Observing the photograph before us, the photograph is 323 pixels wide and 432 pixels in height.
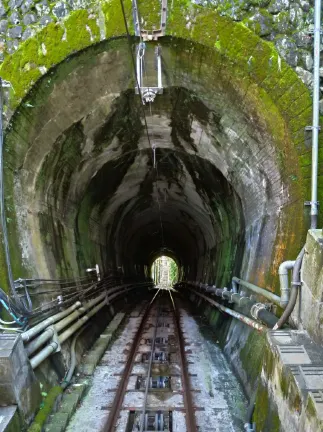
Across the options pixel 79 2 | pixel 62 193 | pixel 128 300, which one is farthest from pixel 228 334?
pixel 128 300

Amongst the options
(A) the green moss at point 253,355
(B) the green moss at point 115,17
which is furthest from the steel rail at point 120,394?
(B) the green moss at point 115,17

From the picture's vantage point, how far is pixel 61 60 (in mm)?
5949

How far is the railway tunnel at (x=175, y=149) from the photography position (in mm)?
5234

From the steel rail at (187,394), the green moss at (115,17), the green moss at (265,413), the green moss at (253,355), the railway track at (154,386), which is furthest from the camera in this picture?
the green moss at (253,355)

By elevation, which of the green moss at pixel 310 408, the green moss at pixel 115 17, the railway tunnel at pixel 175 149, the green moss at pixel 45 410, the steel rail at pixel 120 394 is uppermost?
the green moss at pixel 115 17

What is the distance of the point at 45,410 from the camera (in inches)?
218

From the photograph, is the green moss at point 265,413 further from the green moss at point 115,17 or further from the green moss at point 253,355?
the green moss at point 115,17

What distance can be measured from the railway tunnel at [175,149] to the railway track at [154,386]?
60 cm

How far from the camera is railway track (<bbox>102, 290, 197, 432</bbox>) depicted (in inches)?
224

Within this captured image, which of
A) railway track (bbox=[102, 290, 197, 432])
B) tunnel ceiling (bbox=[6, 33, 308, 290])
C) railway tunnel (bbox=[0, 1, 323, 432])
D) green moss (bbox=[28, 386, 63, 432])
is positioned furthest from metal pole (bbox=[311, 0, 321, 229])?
green moss (bbox=[28, 386, 63, 432])

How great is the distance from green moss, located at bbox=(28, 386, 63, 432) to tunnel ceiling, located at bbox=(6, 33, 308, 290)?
2.06 metres

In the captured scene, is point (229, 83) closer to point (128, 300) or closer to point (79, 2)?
point (79, 2)

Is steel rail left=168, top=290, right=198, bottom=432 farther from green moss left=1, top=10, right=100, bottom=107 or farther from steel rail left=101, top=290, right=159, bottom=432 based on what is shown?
green moss left=1, top=10, right=100, bottom=107

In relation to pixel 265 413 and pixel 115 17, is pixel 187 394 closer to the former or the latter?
pixel 265 413
